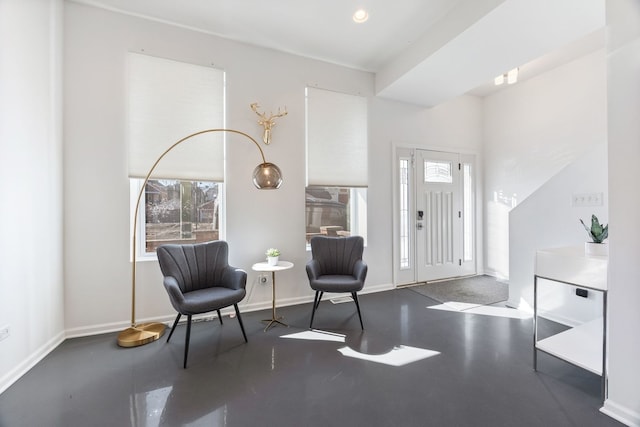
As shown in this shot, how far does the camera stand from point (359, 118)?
382 centimetres

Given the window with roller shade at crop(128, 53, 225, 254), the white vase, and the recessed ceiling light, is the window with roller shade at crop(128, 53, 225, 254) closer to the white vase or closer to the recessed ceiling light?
the recessed ceiling light

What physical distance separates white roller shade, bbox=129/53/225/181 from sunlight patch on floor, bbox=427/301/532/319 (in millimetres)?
3103

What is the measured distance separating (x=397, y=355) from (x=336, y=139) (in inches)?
103

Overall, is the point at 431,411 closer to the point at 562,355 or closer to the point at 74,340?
the point at 562,355

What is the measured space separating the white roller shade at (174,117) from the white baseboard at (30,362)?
1.62 meters

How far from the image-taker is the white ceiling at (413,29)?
236 centimetres

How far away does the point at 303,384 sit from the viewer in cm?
189

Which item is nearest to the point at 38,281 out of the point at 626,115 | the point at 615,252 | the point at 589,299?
the point at 615,252

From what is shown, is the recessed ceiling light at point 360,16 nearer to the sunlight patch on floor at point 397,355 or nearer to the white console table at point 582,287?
the white console table at point 582,287

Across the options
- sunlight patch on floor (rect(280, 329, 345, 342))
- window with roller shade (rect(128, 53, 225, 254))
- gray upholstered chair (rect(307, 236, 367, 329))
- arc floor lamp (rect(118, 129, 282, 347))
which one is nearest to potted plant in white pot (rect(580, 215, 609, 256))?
gray upholstered chair (rect(307, 236, 367, 329))

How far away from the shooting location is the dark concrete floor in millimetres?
1582

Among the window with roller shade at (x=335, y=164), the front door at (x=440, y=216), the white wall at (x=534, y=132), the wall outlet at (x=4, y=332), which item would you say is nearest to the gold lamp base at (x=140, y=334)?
the wall outlet at (x=4, y=332)

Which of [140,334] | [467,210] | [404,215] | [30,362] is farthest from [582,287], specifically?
[30,362]

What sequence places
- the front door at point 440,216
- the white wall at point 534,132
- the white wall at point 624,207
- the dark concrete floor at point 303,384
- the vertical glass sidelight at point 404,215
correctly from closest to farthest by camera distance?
the white wall at point 624,207 → the dark concrete floor at point 303,384 → the white wall at point 534,132 → the vertical glass sidelight at point 404,215 → the front door at point 440,216
